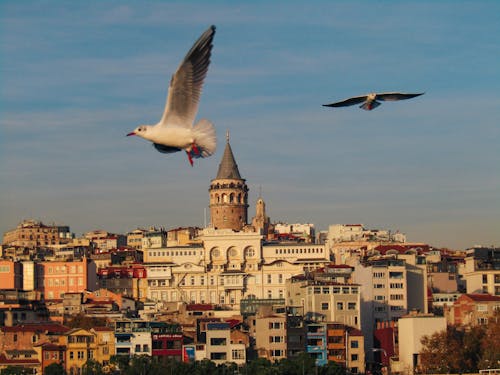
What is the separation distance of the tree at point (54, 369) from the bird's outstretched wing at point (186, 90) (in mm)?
53033

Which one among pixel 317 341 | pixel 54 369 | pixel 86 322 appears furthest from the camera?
pixel 86 322

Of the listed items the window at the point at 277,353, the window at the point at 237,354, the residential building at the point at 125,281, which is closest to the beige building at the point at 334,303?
the window at the point at 277,353

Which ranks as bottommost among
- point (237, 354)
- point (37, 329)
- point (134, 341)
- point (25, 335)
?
point (237, 354)

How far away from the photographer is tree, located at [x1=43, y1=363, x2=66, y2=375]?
2751 inches

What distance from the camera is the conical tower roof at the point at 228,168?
12938 cm

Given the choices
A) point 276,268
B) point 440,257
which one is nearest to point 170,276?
point 276,268

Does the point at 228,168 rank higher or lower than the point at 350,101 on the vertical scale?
higher

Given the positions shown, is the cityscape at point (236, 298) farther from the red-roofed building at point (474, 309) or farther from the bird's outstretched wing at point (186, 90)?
the bird's outstretched wing at point (186, 90)

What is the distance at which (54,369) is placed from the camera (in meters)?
70.3

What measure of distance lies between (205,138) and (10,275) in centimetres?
8893

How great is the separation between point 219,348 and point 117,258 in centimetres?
4953

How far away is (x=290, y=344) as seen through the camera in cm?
7400

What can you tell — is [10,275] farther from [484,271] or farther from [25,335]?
[484,271]

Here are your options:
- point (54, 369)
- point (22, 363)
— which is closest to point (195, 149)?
point (54, 369)
